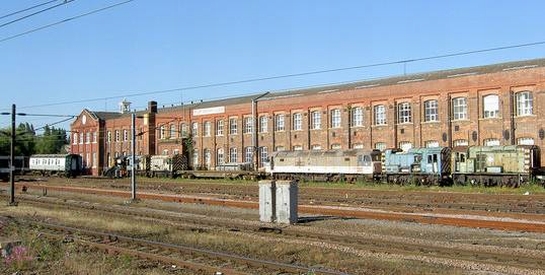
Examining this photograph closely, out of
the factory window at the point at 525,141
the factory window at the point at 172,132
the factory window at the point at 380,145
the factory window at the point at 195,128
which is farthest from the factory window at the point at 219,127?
the factory window at the point at 525,141

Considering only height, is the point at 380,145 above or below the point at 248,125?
below

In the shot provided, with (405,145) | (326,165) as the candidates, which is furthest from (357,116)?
(326,165)

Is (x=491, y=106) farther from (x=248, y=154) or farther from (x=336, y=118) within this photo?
(x=248, y=154)

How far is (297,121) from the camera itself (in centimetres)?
6425

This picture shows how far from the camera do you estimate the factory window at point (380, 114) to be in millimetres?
55969

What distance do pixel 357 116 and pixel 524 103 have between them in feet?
53.2

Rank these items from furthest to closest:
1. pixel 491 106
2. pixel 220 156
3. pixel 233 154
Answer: pixel 220 156
pixel 233 154
pixel 491 106

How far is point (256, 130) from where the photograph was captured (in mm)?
68062

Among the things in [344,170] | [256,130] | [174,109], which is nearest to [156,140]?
[174,109]

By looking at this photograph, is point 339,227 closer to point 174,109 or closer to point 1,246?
point 1,246

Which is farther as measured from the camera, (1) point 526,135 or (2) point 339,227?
(1) point 526,135

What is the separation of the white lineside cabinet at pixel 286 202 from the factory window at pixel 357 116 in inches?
1548

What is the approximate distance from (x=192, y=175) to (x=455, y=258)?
2029 inches

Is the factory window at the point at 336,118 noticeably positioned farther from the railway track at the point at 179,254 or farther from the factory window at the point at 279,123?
the railway track at the point at 179,254
